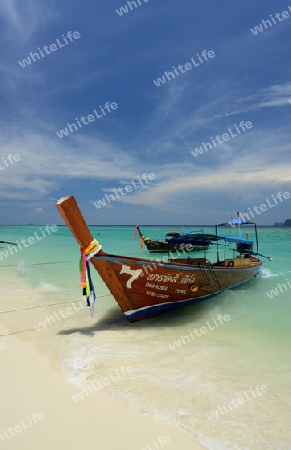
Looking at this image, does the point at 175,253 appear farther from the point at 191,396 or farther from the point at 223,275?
the point at 191,396

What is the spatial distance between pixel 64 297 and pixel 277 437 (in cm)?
822

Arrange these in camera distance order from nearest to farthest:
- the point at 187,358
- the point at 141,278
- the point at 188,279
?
1. the point at 187,358
2. the point at 141,278
3. the point at 188,279

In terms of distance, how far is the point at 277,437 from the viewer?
3432 mm

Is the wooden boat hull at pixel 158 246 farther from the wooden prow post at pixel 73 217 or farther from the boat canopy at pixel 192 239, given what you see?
the wooden prow post at pixel 73 217

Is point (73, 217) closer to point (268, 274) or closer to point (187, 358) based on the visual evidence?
point (187, 358)

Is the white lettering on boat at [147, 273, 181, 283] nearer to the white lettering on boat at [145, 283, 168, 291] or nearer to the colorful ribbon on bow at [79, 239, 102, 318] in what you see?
the white lettering on boat at [145, 283, 168, 291]

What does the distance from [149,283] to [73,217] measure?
8.41 ft

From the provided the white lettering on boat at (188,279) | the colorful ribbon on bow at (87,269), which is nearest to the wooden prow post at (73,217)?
the colorful ribbon on bow at (87,269)

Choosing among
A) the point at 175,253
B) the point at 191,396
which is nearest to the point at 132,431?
the point at 191,396

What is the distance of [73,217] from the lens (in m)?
5.78

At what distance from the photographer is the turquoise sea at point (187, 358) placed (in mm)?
3728

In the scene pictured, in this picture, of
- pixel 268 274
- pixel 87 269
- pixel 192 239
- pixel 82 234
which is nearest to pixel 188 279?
pixel 192 239

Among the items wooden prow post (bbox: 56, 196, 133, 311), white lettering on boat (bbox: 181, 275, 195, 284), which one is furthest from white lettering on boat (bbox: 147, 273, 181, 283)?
wooden prow post (bbox: 56, 196, 133, 311)

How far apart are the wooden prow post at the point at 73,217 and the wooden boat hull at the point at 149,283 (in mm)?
648
